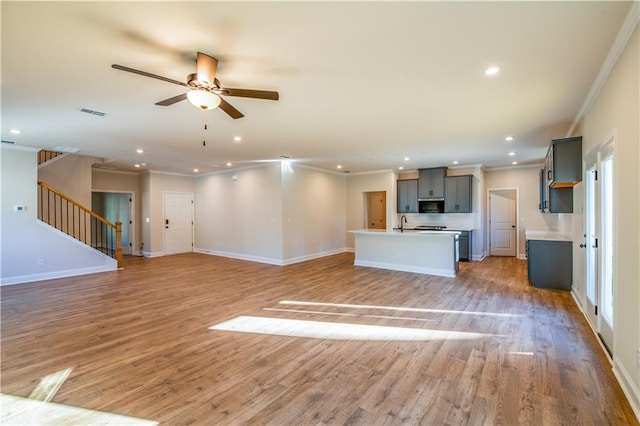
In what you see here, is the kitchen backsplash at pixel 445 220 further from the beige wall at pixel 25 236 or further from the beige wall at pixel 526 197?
the beige wall at pixel 25 236

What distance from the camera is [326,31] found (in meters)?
2.08

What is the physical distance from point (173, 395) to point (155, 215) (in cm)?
789

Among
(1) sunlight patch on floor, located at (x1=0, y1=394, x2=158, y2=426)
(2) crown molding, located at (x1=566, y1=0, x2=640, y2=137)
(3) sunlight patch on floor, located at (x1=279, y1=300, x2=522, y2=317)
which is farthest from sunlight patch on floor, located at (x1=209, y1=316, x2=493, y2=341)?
(2) crown molding, located at (x1=566, y1=0, x2=640, y2=137)

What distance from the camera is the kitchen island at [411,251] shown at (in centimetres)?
603

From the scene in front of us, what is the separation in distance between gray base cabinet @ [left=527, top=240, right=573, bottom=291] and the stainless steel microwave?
3309 millimetres

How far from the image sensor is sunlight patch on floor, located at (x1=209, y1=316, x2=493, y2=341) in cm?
315

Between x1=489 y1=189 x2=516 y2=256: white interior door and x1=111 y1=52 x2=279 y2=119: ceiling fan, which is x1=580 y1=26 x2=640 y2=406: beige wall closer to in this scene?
x1=111 y1=52 x2=279 y2=119: ceiling fan

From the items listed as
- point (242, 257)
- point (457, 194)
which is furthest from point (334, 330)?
point (457, 194)

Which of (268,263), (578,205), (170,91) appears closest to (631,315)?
(578,205)

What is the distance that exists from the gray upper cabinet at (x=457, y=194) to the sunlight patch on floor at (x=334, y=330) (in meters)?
5.40

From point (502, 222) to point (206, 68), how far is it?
358 inches

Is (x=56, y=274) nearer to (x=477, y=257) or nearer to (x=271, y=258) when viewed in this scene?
(x=271, y=258)

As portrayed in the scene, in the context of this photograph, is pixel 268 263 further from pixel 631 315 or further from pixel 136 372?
pixel 631 315

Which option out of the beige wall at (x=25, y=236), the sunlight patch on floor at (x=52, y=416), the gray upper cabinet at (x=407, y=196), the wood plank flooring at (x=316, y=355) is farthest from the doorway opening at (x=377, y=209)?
the sunlight patch on floor at (x=52, y=416)
